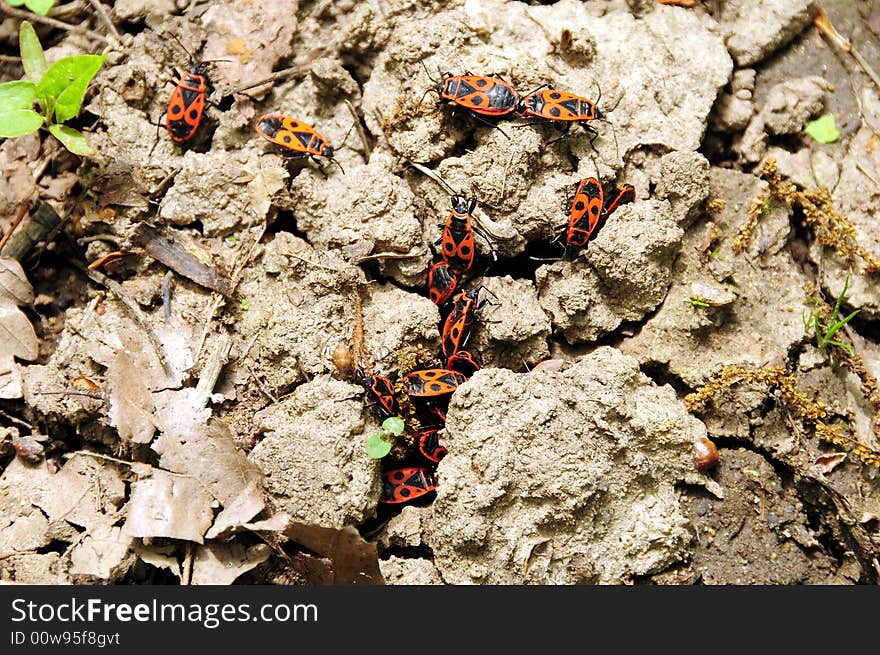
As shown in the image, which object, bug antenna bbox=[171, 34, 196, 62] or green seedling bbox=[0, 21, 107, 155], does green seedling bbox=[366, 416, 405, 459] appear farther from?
bug antenna bbox=[171, 34, 196, 62]

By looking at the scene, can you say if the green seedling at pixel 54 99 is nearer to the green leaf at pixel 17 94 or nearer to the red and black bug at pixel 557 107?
the green leaf at pixel 17 94

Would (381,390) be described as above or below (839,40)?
below

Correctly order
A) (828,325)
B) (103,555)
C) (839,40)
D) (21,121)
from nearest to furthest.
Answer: (103,555)
(21,121)
(828,325)
(839,40)

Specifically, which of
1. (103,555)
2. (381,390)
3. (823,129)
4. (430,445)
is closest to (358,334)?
(381,390)

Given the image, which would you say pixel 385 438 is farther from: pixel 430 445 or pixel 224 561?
pixel 224 561

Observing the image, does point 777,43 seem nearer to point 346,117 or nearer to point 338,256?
point 346,117

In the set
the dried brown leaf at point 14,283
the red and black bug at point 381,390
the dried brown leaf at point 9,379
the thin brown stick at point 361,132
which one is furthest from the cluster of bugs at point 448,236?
the dried brown leaf at point 9,379
